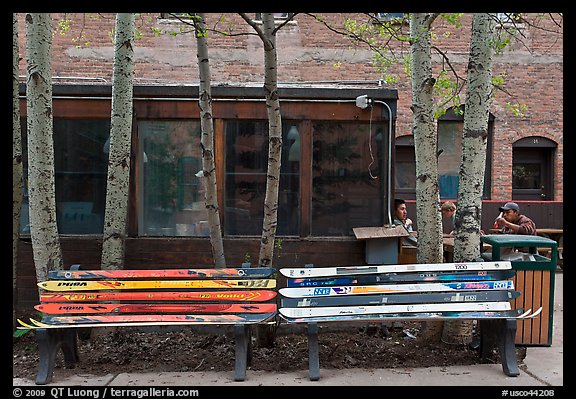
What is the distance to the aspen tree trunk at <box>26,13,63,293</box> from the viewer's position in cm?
586

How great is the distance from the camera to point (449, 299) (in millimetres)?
5371

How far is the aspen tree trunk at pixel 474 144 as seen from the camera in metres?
5.81

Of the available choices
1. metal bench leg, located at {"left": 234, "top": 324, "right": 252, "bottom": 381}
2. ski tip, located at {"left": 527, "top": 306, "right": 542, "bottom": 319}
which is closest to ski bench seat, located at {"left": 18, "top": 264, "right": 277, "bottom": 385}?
metal bench leg, located at {"left": 234, "top": 324, "right": 252, "bottom": 381}

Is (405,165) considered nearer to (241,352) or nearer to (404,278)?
(404,278)

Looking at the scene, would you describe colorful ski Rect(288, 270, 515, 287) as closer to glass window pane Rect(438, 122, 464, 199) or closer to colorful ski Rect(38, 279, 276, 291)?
colorful ski Rect(38, 279, 276, 291)

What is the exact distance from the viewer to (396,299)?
17.6ft

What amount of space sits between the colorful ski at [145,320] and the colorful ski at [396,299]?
34 cm

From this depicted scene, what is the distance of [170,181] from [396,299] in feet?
11.7

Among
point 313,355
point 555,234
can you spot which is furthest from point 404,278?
point 555,234

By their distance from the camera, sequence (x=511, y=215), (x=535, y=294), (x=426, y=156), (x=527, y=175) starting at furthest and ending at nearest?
(x=527, y=175)
(x=511, y=215)
(x=426, y=156)
(x=535, y=294)

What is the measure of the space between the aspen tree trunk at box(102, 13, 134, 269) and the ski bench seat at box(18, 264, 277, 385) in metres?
0.97

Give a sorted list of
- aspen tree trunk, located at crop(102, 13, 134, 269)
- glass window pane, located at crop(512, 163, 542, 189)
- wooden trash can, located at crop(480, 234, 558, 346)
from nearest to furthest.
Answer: wooden trash can, located at crop(480, 234, 558, 346) < aspen tree trunk, located at crop(102, 13, 134, 269) < glass window pane, located at crop(512, 163, 542, 189)

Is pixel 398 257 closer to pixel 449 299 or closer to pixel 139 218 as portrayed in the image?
pixel 449 299

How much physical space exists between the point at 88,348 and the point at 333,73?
927 centimetres
